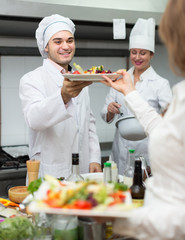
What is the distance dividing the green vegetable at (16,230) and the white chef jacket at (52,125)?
2.47 feet

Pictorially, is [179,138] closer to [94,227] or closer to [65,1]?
[94,227]

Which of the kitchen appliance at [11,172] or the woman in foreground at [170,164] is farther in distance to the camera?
the kitchen appliance at [11,172]

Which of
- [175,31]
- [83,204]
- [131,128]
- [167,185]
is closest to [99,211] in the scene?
[83,204]

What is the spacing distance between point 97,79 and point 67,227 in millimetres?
743

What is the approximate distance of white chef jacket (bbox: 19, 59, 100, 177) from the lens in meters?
1.84

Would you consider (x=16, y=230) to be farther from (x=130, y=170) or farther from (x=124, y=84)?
(x=124, y=84)

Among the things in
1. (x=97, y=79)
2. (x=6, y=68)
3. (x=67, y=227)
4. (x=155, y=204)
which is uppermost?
(x=6, y=68)

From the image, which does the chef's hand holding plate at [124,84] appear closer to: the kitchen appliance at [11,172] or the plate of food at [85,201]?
the plate of food at [85,201]

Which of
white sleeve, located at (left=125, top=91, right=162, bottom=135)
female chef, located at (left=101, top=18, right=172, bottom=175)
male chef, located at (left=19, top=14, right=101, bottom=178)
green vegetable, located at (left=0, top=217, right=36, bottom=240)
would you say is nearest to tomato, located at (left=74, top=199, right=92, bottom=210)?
green vegetable, located at (left=0, top=217, right=36, bottom=240)

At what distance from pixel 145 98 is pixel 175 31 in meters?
1.68

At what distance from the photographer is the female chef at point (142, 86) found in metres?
2.46

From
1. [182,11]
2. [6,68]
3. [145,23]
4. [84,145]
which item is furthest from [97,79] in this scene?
[6,68]

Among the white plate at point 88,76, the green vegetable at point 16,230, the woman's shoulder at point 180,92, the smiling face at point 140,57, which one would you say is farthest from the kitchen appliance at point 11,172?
the woman's shoulder at point 180,92

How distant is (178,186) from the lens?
34.9 inches
